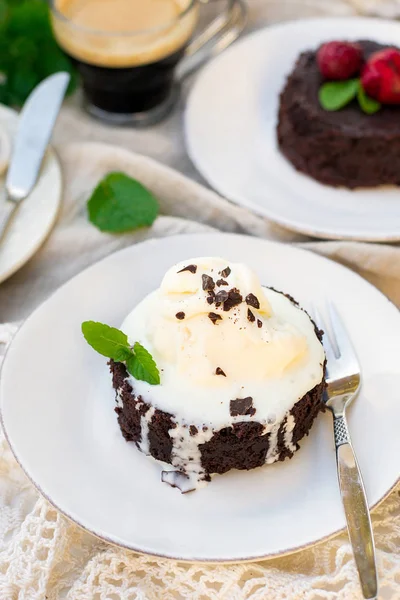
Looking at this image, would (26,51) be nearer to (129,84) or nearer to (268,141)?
(129,84)

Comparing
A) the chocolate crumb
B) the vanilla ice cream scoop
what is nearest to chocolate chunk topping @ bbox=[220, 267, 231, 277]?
the vanilla ice cream scoop

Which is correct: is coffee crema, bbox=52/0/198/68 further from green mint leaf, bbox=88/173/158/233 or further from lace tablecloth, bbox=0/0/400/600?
green mint leaf, bbox=88/173/158/233

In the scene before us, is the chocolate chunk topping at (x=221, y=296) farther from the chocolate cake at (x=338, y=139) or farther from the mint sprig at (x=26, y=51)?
the mint sprig at (x=26, y=51)

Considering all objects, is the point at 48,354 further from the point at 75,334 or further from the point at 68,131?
the point at 68,131

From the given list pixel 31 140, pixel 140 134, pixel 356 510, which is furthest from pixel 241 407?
pixel 140 134

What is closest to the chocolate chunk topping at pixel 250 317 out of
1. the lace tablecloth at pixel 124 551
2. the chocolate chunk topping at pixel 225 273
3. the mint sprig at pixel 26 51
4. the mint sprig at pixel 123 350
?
the chocolate chunk topping at pixel 225 273

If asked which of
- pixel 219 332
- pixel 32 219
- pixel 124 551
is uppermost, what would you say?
pixel 219 332
